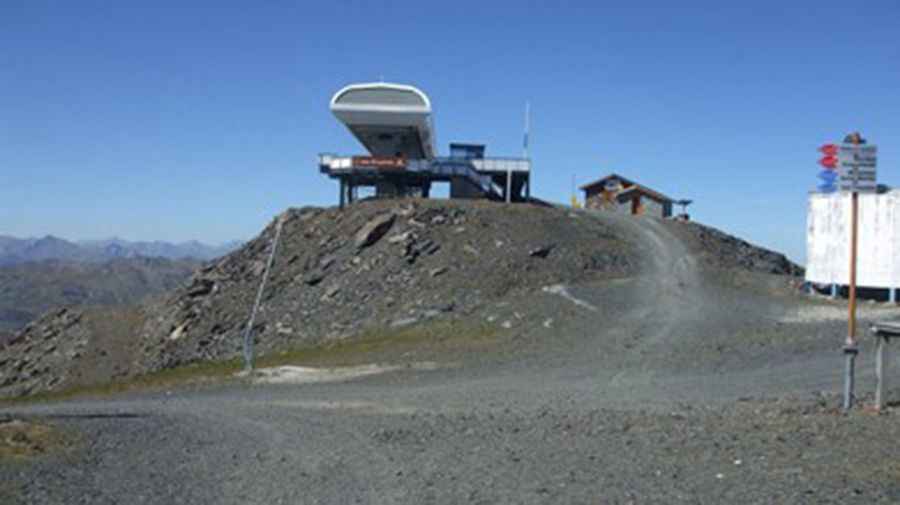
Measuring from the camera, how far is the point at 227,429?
1524 cm

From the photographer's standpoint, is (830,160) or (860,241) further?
(860,241)

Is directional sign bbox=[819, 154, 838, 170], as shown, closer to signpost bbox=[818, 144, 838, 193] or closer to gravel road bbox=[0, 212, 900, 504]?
signpost bbox=[818, 144, 838, 193]

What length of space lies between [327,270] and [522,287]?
31.8ft

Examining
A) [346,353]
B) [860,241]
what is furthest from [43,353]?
[860,241]

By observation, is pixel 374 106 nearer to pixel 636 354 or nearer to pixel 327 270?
pixel 327 270

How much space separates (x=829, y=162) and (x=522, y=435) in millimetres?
6288

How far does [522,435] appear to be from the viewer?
12695 mm

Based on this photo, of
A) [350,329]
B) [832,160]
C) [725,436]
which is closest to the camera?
[725,436]

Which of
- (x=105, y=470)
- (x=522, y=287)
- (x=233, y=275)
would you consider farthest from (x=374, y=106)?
(x=105, y=470)

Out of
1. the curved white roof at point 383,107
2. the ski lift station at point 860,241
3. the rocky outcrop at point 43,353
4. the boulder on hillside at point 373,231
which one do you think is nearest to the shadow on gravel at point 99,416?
the ski lift station at point 860,241

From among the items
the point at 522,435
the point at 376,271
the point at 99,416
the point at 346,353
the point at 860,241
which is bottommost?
the point at 99,416

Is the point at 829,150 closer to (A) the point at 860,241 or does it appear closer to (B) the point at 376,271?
(A) the point at 860,241

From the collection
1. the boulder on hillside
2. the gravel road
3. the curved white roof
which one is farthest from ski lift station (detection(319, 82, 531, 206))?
the gravel road

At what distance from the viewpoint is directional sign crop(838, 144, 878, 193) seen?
13719 mm
